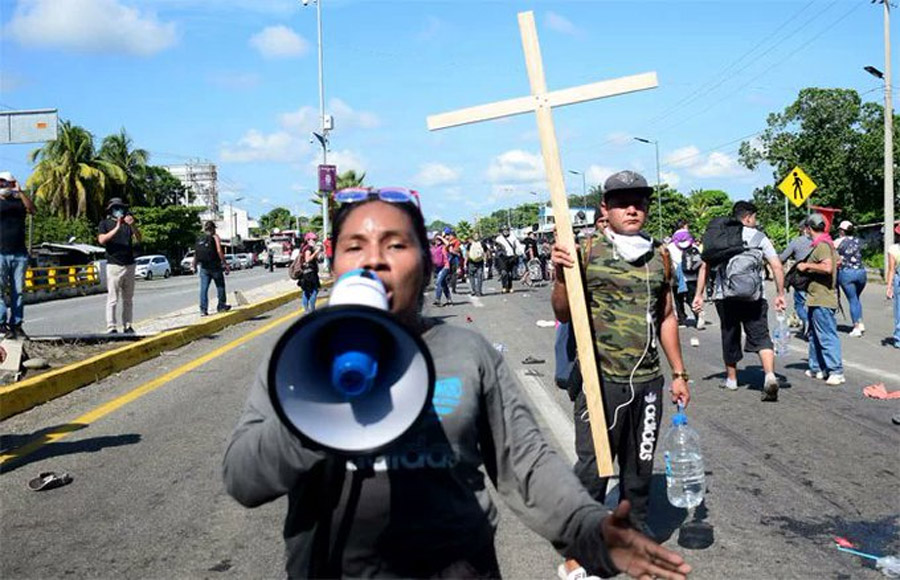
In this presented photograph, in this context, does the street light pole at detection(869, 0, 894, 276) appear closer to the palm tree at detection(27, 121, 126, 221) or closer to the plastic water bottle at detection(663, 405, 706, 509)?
the plastic water bottle at detection(663, 405, 706, 509)

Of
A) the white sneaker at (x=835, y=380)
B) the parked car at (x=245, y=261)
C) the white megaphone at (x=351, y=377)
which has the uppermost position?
the white megaphone at (x=351, y=377)

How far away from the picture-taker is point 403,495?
1.77 metres

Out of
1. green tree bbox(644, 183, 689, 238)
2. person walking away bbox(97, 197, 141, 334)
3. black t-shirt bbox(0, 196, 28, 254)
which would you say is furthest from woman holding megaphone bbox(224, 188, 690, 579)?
green tree bbox(644, 183, 689, 238)

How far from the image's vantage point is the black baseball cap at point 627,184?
411 cm

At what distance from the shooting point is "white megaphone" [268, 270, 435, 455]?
61.7 inches

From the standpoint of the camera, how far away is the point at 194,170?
138m

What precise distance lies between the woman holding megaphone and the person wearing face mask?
216cm

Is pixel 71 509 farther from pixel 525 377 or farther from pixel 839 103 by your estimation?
pixel 839 103

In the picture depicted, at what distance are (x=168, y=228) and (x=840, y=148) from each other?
48164 mm

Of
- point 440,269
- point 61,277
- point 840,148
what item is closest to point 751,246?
point 440,269

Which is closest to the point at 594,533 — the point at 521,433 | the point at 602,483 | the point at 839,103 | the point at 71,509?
the point at 521,433

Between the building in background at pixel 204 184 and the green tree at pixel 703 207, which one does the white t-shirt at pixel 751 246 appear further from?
the building in background at pixel 204 184

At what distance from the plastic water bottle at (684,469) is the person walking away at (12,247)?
8474 mm

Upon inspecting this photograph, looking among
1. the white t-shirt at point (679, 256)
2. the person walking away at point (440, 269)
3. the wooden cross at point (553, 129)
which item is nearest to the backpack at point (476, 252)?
the person walking away at point (440, 269)
